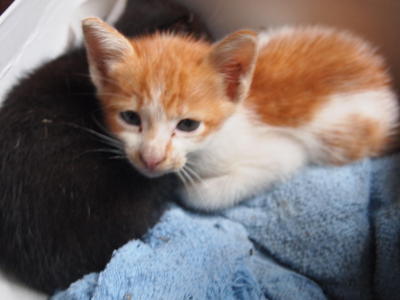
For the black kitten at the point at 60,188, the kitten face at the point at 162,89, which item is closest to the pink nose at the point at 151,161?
the kitten face at the point at 162,89

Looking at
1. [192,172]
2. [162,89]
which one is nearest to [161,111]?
[162,89]

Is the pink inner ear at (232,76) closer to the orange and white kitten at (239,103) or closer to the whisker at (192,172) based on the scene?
the orange and white kitten at (239,103)

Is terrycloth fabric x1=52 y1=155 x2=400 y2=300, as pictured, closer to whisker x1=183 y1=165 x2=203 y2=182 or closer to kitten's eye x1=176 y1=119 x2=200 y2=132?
whisker x1=183 y1=165 x2=203 y2=182

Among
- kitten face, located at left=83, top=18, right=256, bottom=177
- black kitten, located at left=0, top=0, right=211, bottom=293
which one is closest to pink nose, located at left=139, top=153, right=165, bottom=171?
kitten face, located at left=83, top=18, right=256, bottom=177

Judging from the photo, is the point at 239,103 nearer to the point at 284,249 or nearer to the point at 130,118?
the point at 130,118

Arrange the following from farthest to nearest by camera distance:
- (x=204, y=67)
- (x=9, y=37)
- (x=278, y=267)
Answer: (x=278, y=267) < (x=9, y=37) < (x=204, y=67)

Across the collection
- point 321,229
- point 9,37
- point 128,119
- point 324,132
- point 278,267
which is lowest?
point 278,267

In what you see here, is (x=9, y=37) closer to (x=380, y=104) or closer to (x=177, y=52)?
(x=177, y=52)

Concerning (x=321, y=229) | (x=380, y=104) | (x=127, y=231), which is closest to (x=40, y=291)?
(x=127, y=231)
